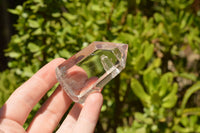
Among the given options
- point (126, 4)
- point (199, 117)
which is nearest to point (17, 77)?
point (126, 4)

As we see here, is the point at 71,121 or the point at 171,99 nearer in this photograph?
the point at 71,121

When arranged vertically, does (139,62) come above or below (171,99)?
above

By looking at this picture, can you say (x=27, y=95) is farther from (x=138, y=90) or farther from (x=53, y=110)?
(x=138, y=90)

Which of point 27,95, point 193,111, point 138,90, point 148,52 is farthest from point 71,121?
point 193,111

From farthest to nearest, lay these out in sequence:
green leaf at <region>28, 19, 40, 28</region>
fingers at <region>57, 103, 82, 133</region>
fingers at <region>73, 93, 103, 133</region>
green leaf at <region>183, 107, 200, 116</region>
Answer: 1. green leaf at <region>183, 107, 200, 116</region>
2. green leaf at <region>28, 19, 40, 28</region>
3. fingers at <region>57, 103, 82, 133</region>
4. fingers at <region>73, 93, 103, 133</region>

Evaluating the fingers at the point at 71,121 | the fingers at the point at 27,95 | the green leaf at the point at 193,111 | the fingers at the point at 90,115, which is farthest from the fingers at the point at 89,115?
the green leaf at the point at 193,111

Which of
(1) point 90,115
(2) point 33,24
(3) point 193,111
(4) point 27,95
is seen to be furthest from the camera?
(3) point 193,111

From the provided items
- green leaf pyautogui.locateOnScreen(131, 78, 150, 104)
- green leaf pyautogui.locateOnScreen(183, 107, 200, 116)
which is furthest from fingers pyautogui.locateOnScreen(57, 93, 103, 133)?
green leaf pyautogui.locateOnScreen(183, 107, 200, 116)

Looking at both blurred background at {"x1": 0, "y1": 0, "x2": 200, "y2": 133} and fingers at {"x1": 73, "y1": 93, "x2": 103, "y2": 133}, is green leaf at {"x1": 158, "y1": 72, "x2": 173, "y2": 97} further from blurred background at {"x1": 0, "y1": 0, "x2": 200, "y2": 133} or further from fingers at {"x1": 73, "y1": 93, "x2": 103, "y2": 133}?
fingers at {"x1": 73, "y1": 93, "x2": 103, "y2": 133}
